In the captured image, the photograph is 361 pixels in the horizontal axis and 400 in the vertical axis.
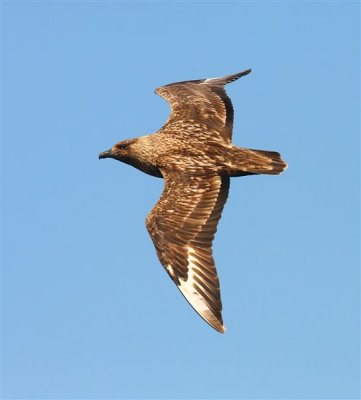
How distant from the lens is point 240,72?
19.4 metres

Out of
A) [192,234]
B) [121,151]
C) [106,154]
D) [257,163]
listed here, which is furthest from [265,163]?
[106,154]

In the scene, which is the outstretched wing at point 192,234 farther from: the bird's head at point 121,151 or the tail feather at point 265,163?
the bird's head at point 121,151

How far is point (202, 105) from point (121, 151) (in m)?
1.76

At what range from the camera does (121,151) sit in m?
17.1

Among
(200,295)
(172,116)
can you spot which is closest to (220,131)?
(172,116)

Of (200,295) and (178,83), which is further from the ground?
(178,83)

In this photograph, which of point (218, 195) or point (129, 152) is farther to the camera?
point (129, 152)

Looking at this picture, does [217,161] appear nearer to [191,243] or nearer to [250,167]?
[250,167]

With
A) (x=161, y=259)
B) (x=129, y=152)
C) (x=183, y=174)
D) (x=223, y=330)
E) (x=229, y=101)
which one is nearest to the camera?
(x=223, y=330)

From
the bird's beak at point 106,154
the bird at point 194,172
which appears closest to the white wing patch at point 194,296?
the bird at point 194,172

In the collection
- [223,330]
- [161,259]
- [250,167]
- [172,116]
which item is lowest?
[223,330]

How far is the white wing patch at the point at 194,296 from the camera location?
44.3 ft

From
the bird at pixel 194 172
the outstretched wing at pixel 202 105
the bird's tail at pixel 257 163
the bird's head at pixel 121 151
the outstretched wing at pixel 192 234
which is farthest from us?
the outstretched wing at pixel 202 105

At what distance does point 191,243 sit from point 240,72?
573cm
